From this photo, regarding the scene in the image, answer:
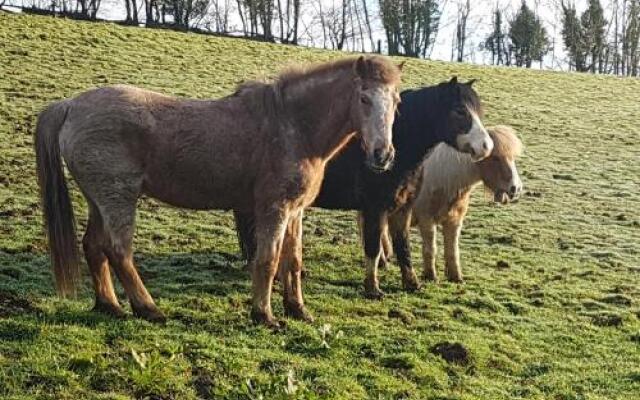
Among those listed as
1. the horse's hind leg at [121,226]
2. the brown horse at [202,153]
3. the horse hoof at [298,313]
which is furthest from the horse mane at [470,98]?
the horse's hind leg at [121,226]

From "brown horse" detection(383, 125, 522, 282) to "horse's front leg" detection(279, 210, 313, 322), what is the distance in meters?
2.79

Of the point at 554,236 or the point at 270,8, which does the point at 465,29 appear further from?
the point at 554,236

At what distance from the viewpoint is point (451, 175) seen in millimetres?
9828

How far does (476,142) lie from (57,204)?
4.59 metres

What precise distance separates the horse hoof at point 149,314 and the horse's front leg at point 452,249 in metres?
4.60

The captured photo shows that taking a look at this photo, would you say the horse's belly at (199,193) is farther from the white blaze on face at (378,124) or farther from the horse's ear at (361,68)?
the horse's ear at (361,68)

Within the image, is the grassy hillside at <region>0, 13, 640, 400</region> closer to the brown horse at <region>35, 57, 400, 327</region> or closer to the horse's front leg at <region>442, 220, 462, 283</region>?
the horse's front leg at <region>442, 220, 462, 283</region>

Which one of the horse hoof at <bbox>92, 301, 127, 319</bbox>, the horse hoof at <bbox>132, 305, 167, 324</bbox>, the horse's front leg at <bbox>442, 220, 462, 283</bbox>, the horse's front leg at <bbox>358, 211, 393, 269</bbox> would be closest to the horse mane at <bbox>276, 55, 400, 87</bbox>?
the horse hoof at <bbox>132, 305, 167, 324</bbox>

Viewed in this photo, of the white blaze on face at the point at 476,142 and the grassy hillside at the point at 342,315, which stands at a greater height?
the white blaze on face at the point at 476,142

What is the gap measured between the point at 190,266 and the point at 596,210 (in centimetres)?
1054

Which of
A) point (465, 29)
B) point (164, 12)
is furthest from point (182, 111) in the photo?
point (465, 29)

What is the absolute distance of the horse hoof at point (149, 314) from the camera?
6.59 metres

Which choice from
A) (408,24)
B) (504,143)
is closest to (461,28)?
(408,24)

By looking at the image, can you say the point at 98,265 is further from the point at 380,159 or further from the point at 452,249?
the point at 452,249
